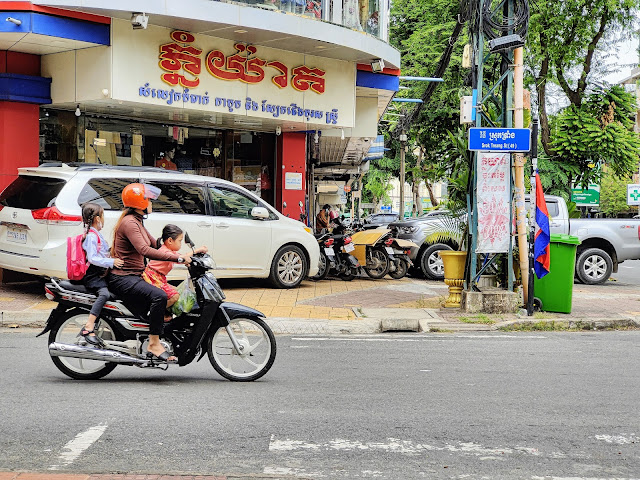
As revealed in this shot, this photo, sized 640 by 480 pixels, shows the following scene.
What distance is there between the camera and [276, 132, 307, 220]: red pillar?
1852 cm

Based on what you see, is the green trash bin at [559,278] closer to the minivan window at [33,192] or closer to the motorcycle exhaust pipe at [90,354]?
the minivan window at [33,192]

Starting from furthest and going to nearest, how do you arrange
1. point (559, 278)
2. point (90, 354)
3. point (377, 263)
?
point (377, 263), point (559, 278), point (90, 354)

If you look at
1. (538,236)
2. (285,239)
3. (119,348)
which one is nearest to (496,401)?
(119,348)

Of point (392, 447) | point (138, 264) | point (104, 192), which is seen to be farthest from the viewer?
point (104, 192)

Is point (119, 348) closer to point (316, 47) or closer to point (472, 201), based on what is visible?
point (472, 201)

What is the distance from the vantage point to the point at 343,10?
635 inches

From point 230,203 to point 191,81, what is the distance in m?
2.65

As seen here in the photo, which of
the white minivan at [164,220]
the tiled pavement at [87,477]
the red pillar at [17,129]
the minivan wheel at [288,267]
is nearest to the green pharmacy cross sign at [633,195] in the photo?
the white minivan at [164,220]

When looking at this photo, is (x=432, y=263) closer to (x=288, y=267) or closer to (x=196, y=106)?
(x=288, y=267)

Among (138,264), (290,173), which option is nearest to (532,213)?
(138,264)

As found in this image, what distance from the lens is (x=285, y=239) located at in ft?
47.8

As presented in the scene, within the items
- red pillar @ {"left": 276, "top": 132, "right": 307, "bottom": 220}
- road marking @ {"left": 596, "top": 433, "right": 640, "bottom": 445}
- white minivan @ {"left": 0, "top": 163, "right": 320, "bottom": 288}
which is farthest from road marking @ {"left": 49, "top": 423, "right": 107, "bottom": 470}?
red pillar @ {"left": 276, "top": 132, "right": 307, "bottom": 220}

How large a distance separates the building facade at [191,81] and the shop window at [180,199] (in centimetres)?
201

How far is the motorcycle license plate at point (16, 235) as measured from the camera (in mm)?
11867
